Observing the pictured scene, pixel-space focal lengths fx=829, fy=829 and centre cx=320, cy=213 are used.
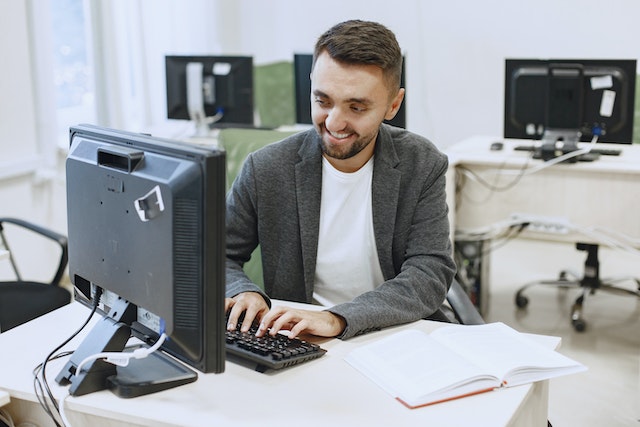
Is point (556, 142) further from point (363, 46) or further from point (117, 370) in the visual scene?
point (117, 370)

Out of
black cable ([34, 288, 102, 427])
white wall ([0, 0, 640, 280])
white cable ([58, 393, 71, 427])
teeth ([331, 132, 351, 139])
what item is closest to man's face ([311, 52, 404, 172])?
teeth ([331, 132, 351, 139])

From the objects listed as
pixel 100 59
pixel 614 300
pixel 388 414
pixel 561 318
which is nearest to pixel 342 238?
pixel 388 414

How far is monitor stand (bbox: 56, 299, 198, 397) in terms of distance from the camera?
145cm

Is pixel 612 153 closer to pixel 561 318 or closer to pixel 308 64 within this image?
pixel 561 318

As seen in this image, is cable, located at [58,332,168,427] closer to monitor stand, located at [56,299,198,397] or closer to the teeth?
monitor stand, located at [56,299,198,397]

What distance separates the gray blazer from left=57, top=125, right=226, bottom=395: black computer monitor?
0.48 m

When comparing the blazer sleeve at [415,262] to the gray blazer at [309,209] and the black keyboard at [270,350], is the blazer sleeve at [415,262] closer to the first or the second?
the gray blazer at [309,209]

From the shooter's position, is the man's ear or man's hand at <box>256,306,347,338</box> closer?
man's hand at <box>256,306,347,338</box>

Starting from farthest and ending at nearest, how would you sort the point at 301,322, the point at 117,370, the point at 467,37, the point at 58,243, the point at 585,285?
the point at 467,37 → the point at 585,285 → the point at 58,243 → the point at 301,322 → the point at 117,370

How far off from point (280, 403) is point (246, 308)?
0.36m

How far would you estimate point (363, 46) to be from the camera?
1814 mm

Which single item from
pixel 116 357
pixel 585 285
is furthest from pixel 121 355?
pixel 585 285

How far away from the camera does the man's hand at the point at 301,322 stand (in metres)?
1.62

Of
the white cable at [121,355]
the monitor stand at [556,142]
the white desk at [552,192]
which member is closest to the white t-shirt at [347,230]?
the white cable at [121,355]
